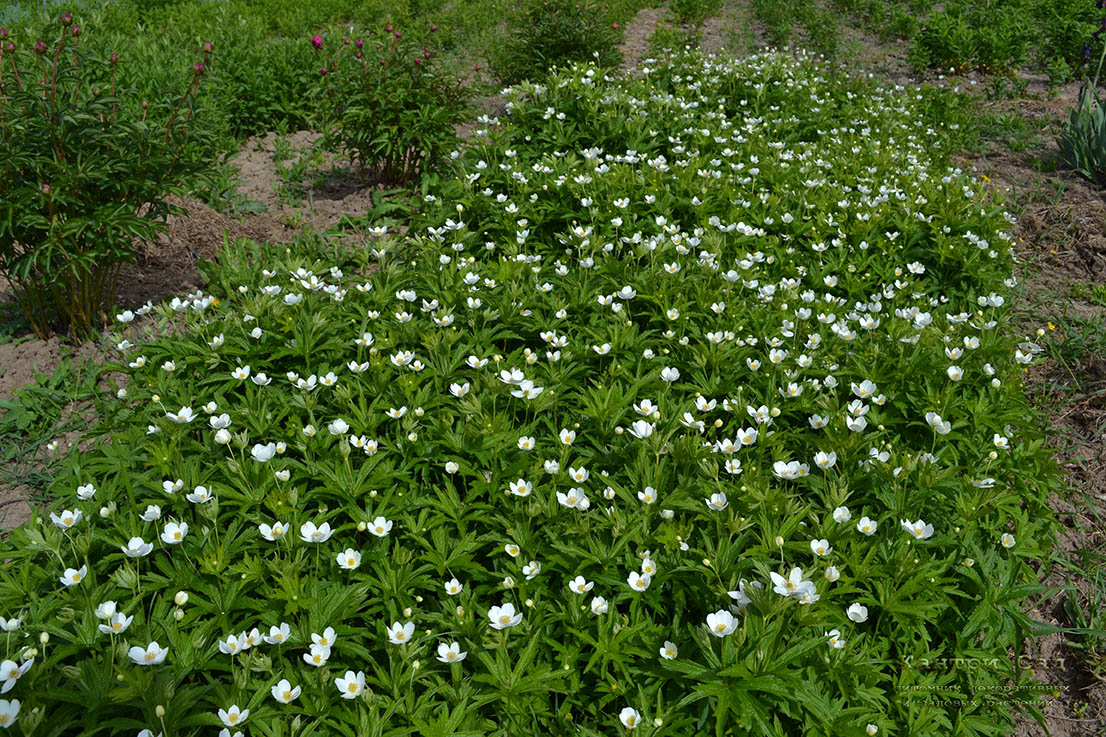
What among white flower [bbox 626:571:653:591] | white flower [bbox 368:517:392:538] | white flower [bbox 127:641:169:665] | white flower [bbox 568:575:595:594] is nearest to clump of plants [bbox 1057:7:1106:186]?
white flower [bbox 626:571:653:591]

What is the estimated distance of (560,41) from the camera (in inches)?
329

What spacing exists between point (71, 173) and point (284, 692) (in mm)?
2975

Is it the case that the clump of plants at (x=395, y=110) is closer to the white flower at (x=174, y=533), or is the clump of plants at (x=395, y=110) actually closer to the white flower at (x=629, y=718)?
the white flower at (x=174, y=533)

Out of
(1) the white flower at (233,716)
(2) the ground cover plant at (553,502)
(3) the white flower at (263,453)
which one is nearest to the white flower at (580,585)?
(2) the ground cover plant at (553,502)

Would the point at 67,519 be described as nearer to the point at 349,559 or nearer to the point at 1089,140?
the point at 349,559

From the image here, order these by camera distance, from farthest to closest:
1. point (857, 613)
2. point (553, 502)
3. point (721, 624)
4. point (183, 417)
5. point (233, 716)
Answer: point (183, 417), point (553, 502), point (857, 613), point (721, 624), point (233, 716)

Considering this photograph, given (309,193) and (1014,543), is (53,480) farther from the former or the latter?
(1014,543)

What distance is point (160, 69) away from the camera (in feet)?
22.3

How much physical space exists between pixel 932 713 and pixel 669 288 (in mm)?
2617

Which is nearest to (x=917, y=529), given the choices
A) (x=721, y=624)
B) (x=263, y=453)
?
(x=721, y=624)

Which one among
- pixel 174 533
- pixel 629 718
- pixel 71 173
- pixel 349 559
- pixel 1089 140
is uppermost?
pixel 71 173

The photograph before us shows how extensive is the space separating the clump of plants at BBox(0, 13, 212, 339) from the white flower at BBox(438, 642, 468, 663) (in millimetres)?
2839

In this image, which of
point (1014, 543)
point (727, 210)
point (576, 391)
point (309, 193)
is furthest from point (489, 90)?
point (1014, 543)

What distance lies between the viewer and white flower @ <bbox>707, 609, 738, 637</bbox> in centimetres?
237
